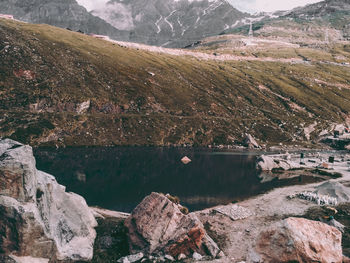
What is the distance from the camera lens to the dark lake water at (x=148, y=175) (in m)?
70.8

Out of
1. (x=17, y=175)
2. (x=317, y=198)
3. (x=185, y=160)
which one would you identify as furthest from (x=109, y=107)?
(x=17, y=175)

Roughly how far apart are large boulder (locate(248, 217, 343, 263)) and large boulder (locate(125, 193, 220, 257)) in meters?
17.1

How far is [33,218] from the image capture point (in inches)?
1515

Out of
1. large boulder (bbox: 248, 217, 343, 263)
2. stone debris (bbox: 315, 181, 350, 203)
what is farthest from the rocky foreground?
stone debris (bbox: 315, 181, 350, 203)

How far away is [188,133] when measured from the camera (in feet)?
486

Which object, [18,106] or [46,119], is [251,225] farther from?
[18,106]

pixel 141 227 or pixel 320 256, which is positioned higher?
pixel 320 256

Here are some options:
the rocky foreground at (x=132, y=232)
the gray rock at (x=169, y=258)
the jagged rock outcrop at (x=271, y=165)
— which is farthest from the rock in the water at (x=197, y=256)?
the jagged rock outcrop at (x=271, y=165)

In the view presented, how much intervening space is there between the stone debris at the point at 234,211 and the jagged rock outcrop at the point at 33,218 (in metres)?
A: 27.5

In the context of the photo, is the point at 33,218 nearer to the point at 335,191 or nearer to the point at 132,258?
the point at 132,258

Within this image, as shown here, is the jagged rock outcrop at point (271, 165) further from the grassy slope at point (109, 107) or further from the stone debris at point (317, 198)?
the grassy slope at point (109, 107)

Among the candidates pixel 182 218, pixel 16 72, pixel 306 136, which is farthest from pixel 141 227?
pixel 306 136

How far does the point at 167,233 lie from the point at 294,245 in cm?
2163

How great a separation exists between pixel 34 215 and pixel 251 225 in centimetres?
3882
